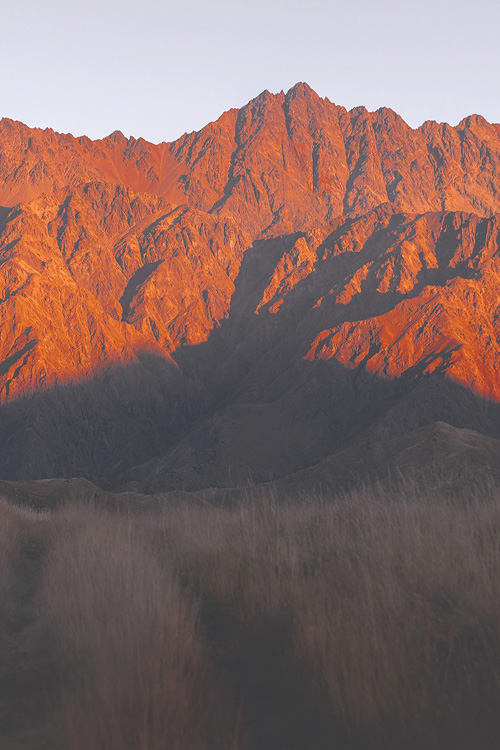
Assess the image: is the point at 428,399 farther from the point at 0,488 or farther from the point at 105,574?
the point at 105,574

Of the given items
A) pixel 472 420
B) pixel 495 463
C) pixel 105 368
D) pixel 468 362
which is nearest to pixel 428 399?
pixel 472 420

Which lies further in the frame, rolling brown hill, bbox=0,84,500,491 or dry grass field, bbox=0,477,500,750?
rolling brown hill, bbox=0,84,500,491

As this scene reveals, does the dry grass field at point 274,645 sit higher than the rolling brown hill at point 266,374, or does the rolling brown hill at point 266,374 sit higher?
the rolling brown hill at point 266,374

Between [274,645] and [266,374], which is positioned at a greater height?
[266,374]

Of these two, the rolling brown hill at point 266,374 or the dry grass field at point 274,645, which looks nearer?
the dry grass field at point 274,645

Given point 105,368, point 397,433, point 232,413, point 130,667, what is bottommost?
point 130,667

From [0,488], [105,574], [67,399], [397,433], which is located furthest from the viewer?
[67,399]

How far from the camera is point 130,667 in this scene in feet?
14.5

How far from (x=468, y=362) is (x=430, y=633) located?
5119 inches

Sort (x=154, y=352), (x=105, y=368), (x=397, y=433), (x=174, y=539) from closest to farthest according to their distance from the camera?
(x=174, y=539) → (x=397, y=433) → (x=105, y=368) → (x=154, y=352)

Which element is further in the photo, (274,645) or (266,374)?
(266,374)

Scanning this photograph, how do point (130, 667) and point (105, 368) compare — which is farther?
point (105, 368)

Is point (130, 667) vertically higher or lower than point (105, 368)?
lower

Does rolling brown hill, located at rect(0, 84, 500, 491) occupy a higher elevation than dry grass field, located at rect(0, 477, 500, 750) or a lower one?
higher
